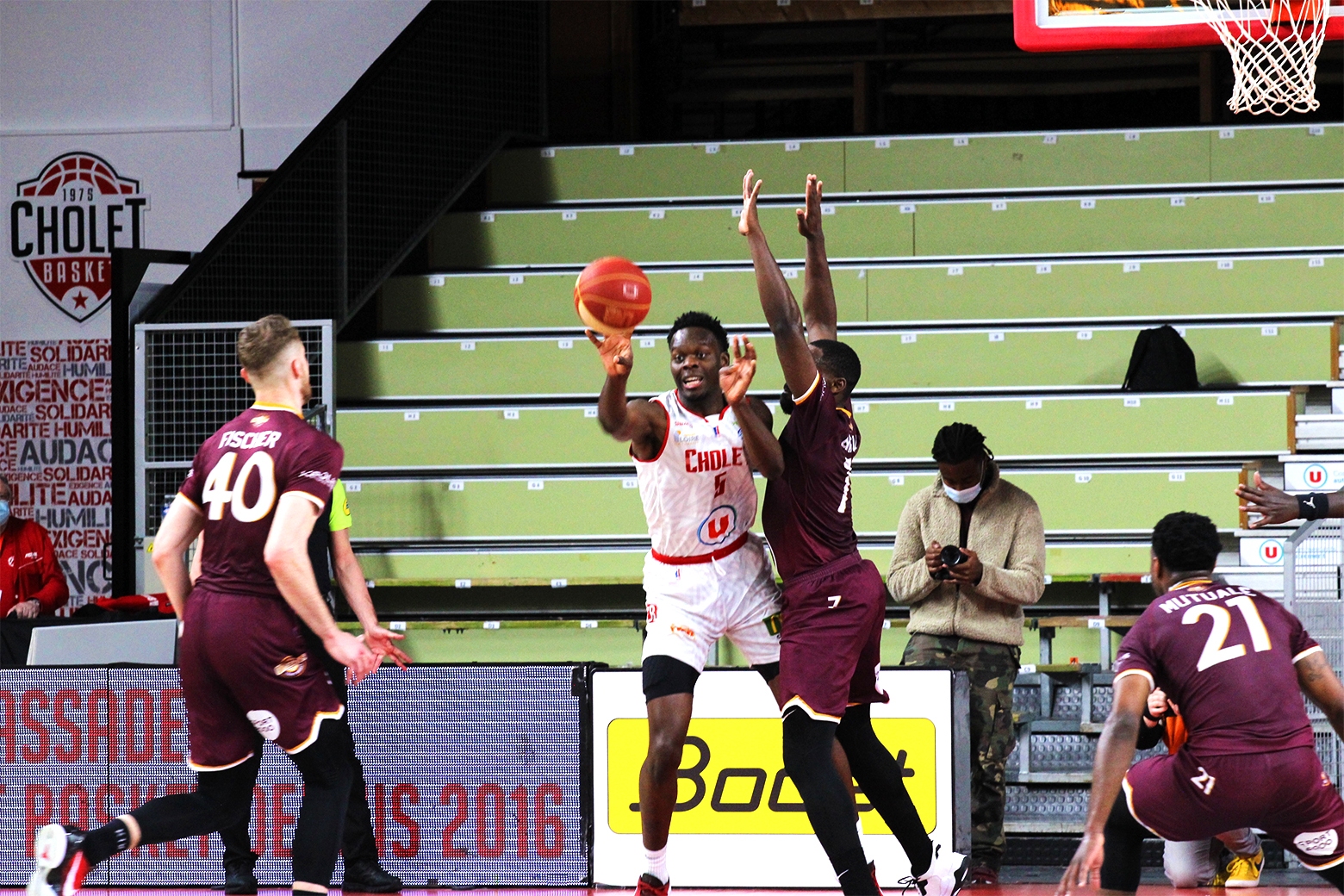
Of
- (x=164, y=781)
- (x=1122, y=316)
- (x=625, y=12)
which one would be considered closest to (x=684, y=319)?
(x=164, y=781)

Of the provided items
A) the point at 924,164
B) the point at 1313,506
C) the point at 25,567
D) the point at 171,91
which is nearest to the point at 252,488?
the point at 1313,506

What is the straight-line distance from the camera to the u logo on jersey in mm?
5637

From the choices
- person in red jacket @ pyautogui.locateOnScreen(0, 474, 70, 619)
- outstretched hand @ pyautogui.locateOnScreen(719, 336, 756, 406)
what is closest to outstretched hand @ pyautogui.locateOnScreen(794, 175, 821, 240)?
outstretched hand @ pyautogui.locateOnScreen(719, 336, 756, 406)

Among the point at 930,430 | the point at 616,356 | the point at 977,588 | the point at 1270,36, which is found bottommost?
the point at 977,588

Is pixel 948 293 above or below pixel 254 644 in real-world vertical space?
above

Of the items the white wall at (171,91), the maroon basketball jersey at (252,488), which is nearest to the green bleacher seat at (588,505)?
the white wall at (171,91)

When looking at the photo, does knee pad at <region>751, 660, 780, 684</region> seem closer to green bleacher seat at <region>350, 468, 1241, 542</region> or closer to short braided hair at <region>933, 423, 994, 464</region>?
short braided hair at <region>933, 423, 994, 464</region>

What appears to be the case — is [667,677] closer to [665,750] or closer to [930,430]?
[665,750]

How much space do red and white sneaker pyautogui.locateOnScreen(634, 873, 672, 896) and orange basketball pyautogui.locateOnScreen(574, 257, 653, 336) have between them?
1.77m

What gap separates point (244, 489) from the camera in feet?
16.8

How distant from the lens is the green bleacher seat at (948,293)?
11.5m

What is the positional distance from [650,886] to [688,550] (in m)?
1.10

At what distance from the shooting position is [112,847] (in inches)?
198

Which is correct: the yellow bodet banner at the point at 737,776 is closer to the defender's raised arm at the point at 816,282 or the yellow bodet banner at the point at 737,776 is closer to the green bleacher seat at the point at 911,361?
the defender's raised arm at the point at 816,282
